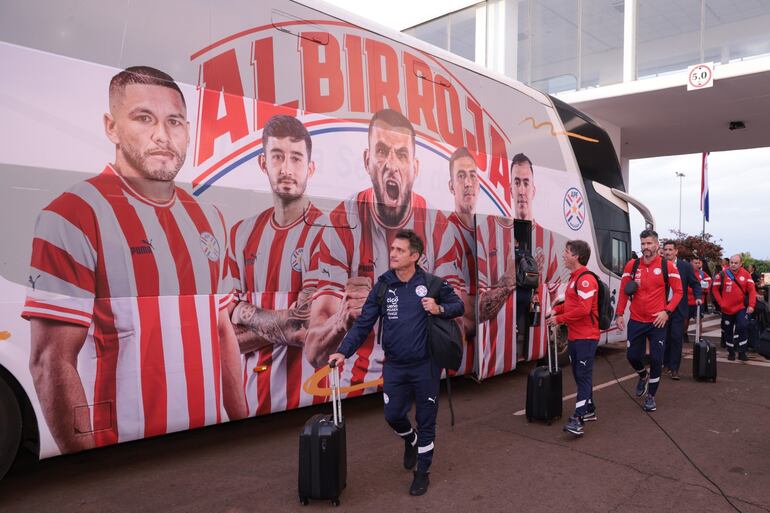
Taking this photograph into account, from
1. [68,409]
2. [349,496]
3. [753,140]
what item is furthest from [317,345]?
[753,140]

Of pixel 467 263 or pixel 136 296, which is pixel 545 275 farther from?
pixel 136 296

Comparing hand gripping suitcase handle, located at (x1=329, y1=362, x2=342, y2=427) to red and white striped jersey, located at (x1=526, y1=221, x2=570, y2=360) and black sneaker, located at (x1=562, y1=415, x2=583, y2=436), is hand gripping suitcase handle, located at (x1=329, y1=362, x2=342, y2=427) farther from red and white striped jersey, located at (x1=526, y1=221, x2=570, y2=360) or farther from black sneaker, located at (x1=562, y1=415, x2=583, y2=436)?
red and white striped jersey, located at (x1=526, y1=221, x2=570, y2=360)

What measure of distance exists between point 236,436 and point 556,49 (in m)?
16.7

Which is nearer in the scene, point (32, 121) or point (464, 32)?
point (32, 121)

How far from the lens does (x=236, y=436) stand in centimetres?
542

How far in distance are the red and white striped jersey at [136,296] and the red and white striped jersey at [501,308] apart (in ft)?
11.2

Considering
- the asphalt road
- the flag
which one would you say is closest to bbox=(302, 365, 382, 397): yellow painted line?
the asphalt road

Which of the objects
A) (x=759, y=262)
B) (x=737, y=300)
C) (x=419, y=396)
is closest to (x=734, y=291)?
(x=737, y=300)

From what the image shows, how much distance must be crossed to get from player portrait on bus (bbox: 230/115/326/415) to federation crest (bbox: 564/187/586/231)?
465 cm

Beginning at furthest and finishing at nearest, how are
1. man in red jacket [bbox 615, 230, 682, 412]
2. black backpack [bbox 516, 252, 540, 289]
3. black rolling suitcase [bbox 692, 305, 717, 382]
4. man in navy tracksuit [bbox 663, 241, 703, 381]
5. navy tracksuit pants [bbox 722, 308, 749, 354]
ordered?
navy tracksuit pants [bbox 722, 308, 749, 354] → black rolling suitcase [bbox 692, 305, 717, 382] → man in navy tracksuit [bbox 663, 241, 703, 381] → black backpack [bbox 516, 252, 540, 289] → man in red jacket [bbox 615, 230, 682, 412]

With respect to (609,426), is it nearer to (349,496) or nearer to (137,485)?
(349,496)

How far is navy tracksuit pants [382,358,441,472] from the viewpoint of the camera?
3998 millimetres

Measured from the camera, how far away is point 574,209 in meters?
8.64

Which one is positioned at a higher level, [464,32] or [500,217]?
[464,32]
